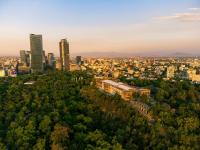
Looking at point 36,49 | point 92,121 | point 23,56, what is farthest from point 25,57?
point 92,121

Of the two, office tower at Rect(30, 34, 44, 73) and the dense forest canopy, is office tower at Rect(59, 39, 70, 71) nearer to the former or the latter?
office tower at Rect(30, 34, 44, 73)

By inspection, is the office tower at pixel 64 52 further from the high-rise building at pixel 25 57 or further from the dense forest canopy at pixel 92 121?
the dense forest canopy at pixel 92 121

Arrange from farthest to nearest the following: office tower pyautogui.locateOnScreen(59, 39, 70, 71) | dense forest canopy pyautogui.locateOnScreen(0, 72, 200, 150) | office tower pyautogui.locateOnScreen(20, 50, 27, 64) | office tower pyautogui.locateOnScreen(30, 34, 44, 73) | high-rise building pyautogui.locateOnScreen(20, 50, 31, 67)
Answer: office tower pyautogui.locateOnScreen(20, 50, 27, 64)
high-rise building pyautogui.locateOnScreen(20, 50, 31, 67)
office tower pyautogui.locateOnScreen(59, 39, 70, 71)
office tower pyautogui.locateOnScreen(30, 34, 44, 73)
dense forest canopy pyautogui.locateOnScreen(0, 72, 200, 150)

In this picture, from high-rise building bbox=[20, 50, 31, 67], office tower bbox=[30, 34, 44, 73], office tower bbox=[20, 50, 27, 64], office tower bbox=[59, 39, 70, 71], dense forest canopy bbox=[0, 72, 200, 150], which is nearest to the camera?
dense forest canopy bbox=[0, 72, 200, 150]

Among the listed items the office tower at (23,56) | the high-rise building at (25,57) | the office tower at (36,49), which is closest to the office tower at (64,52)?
the office tower at (36,49)

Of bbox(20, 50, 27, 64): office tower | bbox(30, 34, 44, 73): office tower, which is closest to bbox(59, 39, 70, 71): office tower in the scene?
bbox(30, 34, 44, 73): office tower

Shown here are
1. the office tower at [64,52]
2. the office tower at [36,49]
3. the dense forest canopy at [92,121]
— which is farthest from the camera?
the office tower at [64,52]

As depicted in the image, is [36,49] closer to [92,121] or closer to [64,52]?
[64,52]

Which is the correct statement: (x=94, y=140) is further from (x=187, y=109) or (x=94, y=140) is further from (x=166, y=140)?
(x=187, y=109)
